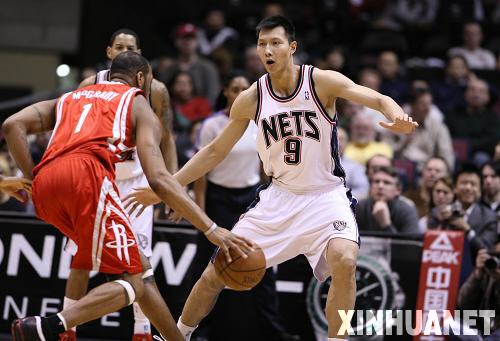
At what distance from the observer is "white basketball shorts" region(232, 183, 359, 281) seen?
645 centimetres

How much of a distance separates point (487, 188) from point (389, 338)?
211cm

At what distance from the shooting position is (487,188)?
9.40 m

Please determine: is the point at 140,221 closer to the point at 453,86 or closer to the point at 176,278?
the point at 176,278

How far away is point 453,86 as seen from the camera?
42.7 ft

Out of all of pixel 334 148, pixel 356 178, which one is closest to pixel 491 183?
pixel 356 178

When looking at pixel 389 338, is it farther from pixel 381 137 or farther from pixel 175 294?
pixel 381 137

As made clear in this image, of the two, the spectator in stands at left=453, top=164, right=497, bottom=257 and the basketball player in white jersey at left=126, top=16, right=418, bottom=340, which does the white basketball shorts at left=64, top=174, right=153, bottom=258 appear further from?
the spectator in stands at left=453, top=164, right=497, bottom=257

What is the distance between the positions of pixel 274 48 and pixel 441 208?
8.37 feet

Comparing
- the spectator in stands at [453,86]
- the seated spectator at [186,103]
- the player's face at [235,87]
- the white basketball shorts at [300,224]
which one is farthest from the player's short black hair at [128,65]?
the spectator in stands at [453,86]

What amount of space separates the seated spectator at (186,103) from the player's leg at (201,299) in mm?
5287

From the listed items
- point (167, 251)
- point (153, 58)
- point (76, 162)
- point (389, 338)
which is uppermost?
point (153, 58)

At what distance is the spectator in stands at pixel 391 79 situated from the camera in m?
12.7

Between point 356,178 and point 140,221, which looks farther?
point 356,178

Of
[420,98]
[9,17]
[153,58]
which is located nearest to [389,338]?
[420,98]
